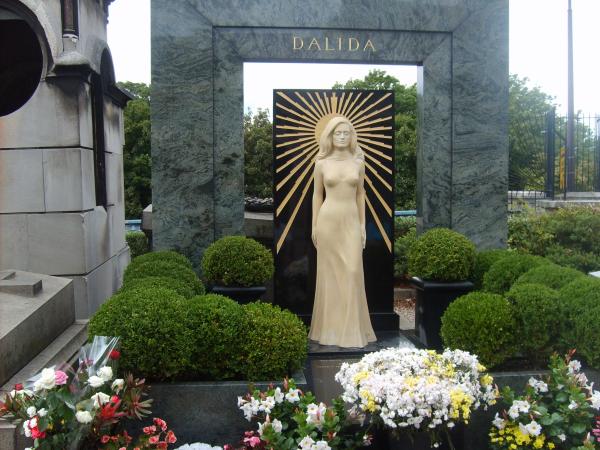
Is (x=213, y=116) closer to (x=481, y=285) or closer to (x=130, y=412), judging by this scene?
(x=481, y=285)

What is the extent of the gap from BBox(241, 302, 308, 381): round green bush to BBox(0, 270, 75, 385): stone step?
1.74 m

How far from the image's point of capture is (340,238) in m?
7.16

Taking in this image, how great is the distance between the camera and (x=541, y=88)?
40.2 meters

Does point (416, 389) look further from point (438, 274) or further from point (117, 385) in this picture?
point (438, 274)

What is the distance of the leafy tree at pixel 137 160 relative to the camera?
1171 inches

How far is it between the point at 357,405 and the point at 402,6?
→ 6.66 m

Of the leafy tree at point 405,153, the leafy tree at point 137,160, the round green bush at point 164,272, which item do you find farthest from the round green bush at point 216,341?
the leafy tree at point 137,160

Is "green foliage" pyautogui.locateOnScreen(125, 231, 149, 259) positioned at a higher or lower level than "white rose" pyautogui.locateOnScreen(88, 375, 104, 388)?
lower

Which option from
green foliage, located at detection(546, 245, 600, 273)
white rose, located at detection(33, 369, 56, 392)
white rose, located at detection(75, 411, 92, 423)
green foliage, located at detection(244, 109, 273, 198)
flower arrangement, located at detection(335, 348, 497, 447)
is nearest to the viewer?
white rose, located at detection(75, 411, 92, 423)

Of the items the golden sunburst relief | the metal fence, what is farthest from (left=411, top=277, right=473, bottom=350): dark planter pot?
the metal fence

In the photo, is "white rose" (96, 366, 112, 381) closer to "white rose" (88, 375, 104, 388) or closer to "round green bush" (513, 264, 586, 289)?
"white rose" (88, 375, 104, 388)

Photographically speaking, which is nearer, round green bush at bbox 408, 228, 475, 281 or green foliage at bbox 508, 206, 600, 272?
round green bush at bbox 408, 228, 475, 281

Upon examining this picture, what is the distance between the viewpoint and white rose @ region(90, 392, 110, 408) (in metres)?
3.54

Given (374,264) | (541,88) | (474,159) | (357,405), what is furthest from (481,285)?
(541,88)
